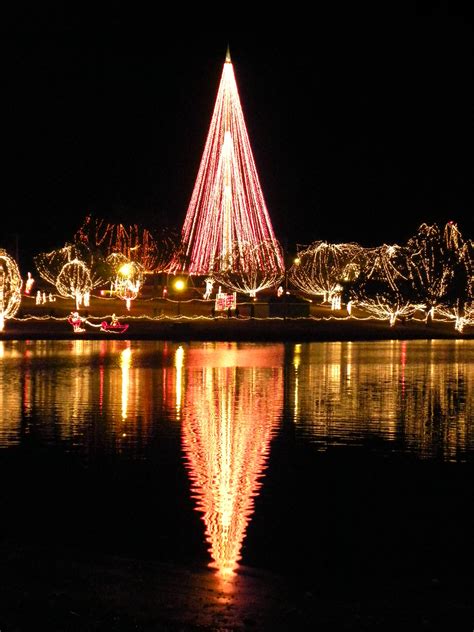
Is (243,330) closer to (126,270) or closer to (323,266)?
(126,270)

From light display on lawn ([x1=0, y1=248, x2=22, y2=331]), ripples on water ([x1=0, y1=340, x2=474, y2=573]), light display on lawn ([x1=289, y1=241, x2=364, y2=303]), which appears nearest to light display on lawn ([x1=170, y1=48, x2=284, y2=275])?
light display on lawn ([x1=289, y1=241, x2=364, y2=303])

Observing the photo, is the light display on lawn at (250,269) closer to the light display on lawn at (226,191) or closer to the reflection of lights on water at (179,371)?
the light display on lawn at (226,191)

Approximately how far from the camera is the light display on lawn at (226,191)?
180ft

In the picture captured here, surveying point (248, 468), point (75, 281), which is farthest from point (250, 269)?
point (248, 468)

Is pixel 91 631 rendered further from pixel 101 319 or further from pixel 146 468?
pixel 101 319

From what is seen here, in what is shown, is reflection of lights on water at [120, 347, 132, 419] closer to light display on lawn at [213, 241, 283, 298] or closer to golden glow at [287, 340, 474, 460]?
golden glow at [287, 340, 474, 460]

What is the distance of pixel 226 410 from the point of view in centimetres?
1888

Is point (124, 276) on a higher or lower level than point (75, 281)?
higher

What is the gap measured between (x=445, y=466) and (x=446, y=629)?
6667 millimetres

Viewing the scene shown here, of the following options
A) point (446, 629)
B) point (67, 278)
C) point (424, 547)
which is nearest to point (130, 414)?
point (424, 547)

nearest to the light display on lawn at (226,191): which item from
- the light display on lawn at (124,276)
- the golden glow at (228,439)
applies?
the light display on lawn at (124,276)

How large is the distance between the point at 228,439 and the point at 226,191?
45.0 m

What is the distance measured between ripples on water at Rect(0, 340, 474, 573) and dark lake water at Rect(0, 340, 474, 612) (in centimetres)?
4

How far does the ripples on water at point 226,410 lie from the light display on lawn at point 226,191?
23897mm
